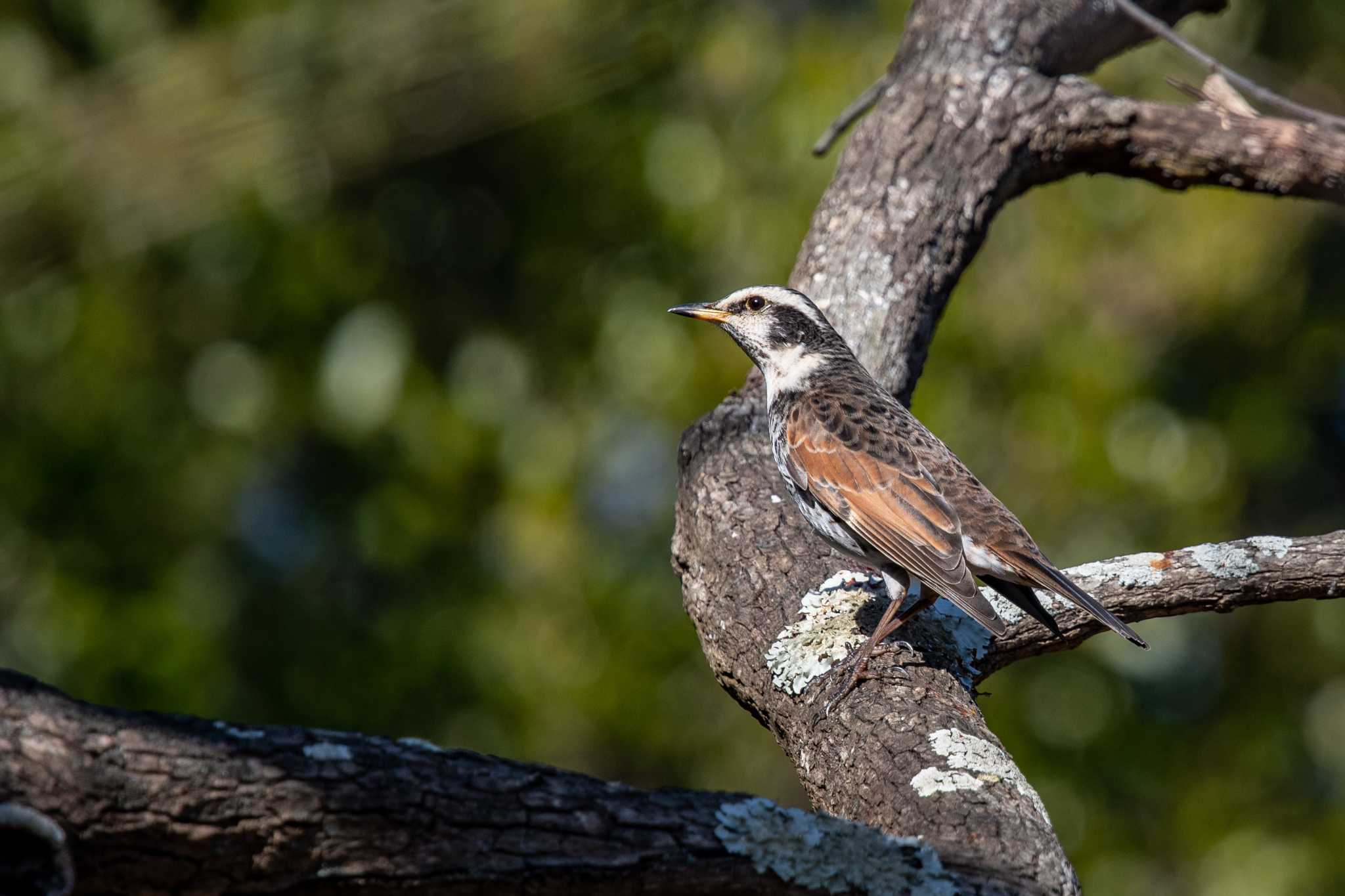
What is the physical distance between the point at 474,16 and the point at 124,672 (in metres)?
4.17

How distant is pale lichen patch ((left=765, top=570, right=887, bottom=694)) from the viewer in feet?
13.5

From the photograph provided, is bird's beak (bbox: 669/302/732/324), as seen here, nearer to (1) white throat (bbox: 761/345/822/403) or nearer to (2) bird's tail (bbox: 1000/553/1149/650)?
(1) white throat (bbox: 761/345/822/403)

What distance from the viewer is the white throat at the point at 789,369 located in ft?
17.4

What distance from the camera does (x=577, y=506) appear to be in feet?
24.7

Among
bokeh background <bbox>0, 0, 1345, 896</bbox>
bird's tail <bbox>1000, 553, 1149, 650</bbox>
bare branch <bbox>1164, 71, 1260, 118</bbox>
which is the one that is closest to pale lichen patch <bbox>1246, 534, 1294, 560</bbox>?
bird's tail <bbox>1000, 553, 1149, 650</bbox>

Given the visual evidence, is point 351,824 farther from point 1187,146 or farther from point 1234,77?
point 1187,146

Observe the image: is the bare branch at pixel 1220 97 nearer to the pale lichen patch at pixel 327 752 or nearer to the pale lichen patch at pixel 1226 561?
the pale lichen patch at pixel 1226 561

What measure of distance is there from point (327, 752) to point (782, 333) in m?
3.26

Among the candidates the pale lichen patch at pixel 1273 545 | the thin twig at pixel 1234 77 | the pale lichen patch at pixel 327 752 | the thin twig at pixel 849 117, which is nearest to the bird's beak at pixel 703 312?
the thin twig at pixel 849 117

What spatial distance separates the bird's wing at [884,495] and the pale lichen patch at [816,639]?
23 centimetres

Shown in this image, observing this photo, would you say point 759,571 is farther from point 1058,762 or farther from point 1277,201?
point 1277,201

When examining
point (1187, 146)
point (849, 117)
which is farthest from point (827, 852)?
point (849, 117)

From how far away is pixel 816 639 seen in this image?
13.9 ft

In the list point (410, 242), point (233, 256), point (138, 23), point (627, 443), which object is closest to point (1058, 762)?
point (627, 443)
